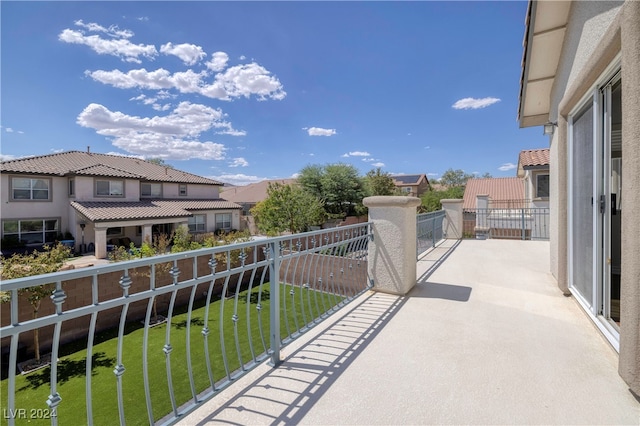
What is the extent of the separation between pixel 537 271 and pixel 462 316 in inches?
125

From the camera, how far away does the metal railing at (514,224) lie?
9.91 meters

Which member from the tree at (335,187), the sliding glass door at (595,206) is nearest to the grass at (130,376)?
the sliding glass door at (595,206)

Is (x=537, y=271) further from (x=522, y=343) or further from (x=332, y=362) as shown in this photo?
(x=332, y=362)

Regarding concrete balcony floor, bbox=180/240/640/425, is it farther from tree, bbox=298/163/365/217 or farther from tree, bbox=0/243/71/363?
tree, bbox=298/163/365/217

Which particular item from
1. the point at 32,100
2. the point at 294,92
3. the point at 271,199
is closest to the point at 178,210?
the point at 271,199

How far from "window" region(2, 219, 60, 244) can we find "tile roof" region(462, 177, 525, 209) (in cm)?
3094

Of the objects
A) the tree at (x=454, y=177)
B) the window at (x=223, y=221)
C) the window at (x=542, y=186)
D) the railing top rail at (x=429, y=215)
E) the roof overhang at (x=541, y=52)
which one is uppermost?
the tree at (x=454, y=177)

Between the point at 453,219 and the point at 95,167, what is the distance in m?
22.4

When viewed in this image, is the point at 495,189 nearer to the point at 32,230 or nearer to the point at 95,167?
the point at 95,167

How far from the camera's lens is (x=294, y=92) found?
73.6 ft

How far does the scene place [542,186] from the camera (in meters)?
14.4

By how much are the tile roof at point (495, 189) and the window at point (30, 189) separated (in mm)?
31052

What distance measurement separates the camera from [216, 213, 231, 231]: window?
25938mm

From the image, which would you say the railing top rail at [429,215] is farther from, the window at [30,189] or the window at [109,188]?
the window at [30,189]
